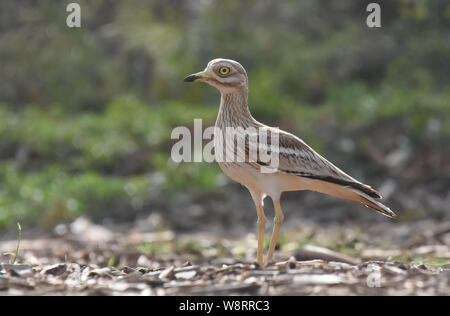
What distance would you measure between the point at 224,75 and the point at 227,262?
1.80m

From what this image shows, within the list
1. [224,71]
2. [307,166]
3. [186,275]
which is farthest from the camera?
[224,71]

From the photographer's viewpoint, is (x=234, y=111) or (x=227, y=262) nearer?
(x=234, y=111)

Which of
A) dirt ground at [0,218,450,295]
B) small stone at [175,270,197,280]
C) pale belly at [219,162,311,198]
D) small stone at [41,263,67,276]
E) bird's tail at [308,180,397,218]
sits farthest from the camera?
bird's tail at [308,180,397,218]

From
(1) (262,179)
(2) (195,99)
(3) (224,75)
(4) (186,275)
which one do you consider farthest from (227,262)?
(2) (195,99)

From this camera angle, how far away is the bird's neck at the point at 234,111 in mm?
5020

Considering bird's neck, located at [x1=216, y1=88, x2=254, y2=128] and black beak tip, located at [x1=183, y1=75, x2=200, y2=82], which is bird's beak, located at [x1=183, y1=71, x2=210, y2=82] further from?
bird's neck, located at [x1=216, y1=88, x2=254, y2=128]

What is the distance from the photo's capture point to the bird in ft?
15.6

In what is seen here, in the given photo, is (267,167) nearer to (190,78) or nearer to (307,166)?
(307,166)

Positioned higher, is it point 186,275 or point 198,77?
point 198,77

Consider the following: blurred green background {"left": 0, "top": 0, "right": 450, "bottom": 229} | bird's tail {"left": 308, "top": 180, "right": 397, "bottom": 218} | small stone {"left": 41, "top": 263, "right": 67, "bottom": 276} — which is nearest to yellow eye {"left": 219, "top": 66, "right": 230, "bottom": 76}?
bird's tail {"left": 308, "top": 180, "right": 397, "bottom": 218}

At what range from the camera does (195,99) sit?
1262 cm

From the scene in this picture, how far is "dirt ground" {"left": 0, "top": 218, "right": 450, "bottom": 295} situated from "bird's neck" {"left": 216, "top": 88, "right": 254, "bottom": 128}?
3.53 ft

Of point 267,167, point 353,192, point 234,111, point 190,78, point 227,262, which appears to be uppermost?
point 190,78
